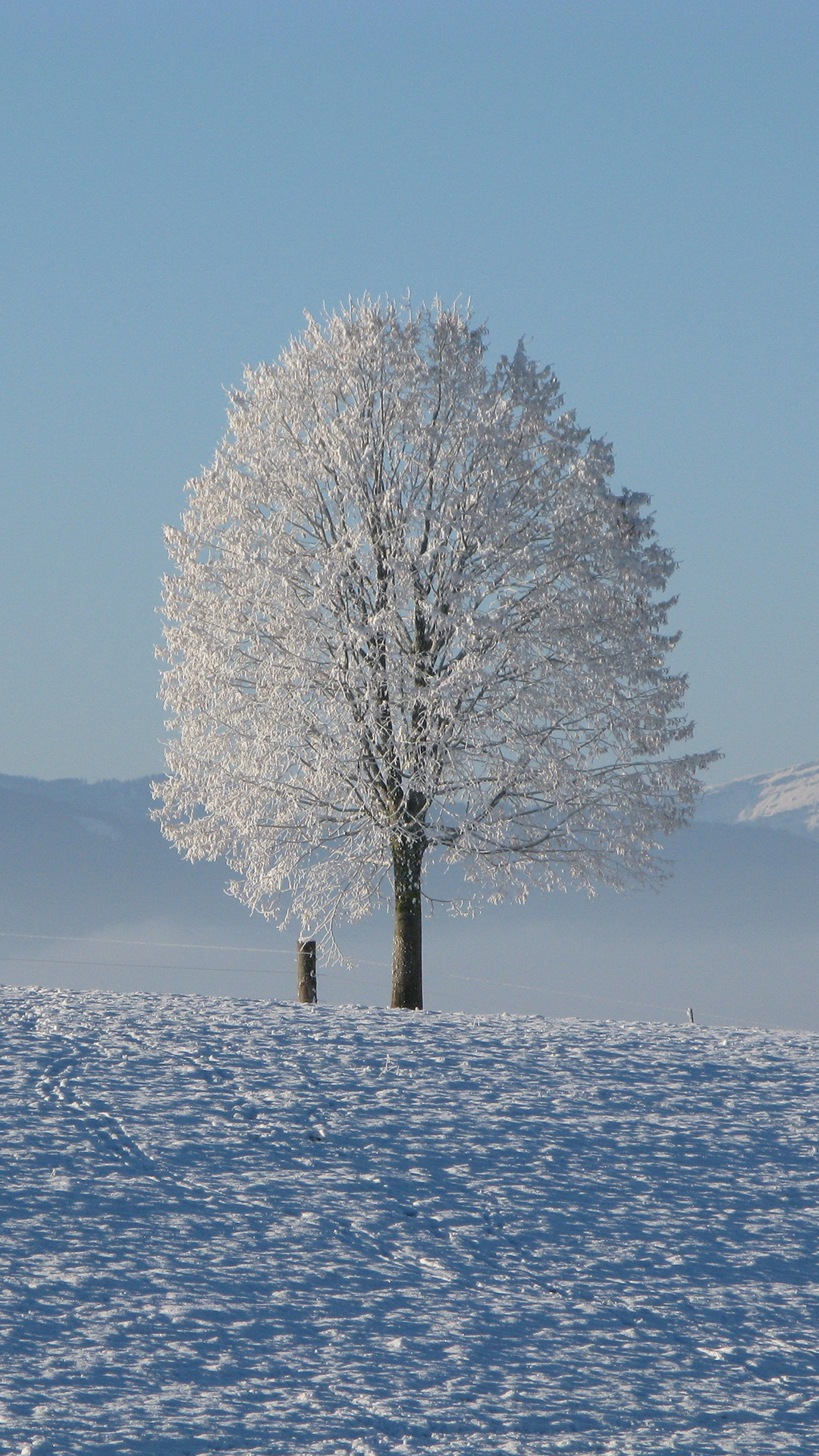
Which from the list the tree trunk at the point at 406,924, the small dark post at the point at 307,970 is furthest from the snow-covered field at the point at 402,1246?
the tree trunk at the point at 406,924

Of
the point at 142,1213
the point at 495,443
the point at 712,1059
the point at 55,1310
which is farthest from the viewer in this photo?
the point at 495,443

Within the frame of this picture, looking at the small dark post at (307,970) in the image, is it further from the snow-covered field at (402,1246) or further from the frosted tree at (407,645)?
the snow-covered field at (402,1246)

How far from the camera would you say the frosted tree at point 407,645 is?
779 inches

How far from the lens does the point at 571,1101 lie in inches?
498

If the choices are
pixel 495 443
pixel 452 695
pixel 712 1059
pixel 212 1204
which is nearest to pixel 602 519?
pixel 495 443

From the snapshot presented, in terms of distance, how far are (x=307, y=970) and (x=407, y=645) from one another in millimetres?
5059

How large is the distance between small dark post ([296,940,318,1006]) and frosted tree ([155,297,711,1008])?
4.13ft

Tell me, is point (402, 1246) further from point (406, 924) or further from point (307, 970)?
point (406, 924)

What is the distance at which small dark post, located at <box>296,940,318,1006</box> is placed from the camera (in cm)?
1970

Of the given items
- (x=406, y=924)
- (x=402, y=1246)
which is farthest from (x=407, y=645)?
(x=402, y=1246)

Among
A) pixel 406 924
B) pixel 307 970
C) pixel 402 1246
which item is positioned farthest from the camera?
pixel 406 924

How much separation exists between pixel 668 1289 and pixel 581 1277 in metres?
0.58

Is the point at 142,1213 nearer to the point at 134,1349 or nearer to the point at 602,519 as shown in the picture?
the point at 134,1349

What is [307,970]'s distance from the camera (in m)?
19.8
